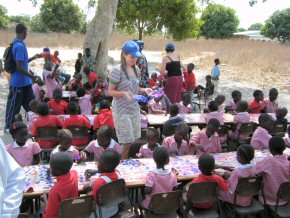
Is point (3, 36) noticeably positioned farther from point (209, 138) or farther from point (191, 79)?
point (209, 138)

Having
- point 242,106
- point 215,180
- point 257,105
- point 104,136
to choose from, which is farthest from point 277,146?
point 257,105

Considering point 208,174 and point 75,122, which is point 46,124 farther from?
point 208,174

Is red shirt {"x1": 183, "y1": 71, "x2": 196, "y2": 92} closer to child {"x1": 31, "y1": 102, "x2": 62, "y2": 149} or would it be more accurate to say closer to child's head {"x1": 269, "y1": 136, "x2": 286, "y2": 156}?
child {"x1": 31, "y1": 102, "x2": 62, "y2": 149}

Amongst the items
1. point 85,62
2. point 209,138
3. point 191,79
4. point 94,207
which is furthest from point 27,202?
point 85,62

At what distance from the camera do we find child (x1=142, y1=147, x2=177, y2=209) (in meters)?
3.43

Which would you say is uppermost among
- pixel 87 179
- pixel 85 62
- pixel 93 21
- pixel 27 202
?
pixel 93 21

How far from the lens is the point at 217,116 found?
18.6ft

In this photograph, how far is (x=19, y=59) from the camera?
19.1ft

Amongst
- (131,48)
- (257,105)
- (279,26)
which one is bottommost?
(257,105)

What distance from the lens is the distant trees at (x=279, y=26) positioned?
4194 cm

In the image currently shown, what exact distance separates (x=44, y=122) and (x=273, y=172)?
3.28m

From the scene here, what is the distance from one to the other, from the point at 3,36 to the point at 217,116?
972 inches

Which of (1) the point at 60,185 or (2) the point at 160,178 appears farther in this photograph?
(2) the point at 160,178

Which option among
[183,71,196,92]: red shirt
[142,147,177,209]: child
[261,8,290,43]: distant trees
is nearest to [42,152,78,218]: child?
[142,147,177,209]: child
